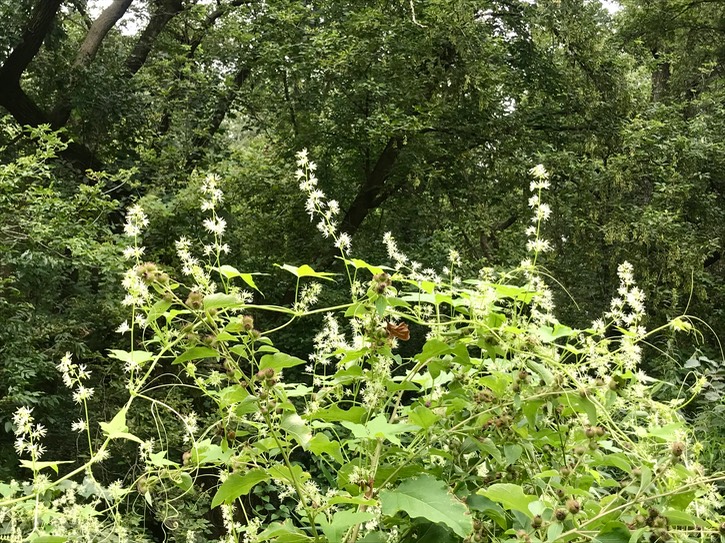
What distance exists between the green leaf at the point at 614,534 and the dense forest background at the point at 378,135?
15.1 ft

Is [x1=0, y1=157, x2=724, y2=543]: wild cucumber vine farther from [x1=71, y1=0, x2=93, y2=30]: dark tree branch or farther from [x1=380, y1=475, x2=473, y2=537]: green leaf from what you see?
[x1=71, y1=0, x2=93, y2=30]: dark tree branch

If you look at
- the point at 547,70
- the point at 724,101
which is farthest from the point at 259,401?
the point at 724,101

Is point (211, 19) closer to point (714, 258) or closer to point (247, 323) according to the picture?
point (714, 258)

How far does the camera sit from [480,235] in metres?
7.07

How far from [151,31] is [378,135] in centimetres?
312

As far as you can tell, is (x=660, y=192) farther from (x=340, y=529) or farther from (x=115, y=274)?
(x=340, y=529)

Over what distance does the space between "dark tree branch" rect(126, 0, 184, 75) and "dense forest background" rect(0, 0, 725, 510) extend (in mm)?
21

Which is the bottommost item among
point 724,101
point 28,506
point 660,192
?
point 28,506

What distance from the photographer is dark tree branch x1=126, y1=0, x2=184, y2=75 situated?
23.6 feet

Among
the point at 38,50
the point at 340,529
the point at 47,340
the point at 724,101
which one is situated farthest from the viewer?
the point at 724,101

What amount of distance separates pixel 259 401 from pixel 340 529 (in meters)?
0.24

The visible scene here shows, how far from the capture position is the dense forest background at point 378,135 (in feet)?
19.5

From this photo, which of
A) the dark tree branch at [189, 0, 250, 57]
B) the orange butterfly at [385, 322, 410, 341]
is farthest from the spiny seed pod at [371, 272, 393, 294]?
the dark tree branch at [189, 0, 250, 57]

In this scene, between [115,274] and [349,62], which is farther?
[349,62]
